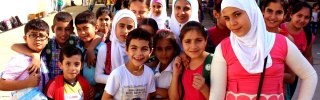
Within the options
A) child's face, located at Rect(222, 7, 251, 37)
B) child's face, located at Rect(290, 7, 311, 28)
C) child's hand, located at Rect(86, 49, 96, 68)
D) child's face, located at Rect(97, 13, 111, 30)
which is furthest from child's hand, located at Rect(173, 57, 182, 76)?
child's face, located at Rect(97, 13, 111, 30)

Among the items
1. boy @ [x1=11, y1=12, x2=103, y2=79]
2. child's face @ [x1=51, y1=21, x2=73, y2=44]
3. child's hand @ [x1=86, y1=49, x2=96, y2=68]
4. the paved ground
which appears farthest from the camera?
the paved ground

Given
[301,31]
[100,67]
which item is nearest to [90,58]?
[100,67]

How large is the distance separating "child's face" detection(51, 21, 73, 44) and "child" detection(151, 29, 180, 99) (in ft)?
2.63

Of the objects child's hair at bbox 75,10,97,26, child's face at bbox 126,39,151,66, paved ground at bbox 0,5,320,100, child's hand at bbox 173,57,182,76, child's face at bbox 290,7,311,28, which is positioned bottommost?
paved ground at bbox 0,5,320,100

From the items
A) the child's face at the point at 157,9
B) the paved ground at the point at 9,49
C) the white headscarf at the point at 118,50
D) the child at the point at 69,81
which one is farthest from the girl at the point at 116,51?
the paved ground at the point at 9,49

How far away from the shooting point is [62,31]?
9.65 ft

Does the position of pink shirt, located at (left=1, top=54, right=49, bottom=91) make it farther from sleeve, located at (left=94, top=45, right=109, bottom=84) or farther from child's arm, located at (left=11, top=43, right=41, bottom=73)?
sleeve, located at (left=94, top=45, right=109, bottom=84)

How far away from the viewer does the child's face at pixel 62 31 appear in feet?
9.57

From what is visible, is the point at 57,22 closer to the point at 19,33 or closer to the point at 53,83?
the point at 53,83

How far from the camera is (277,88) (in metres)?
2.03

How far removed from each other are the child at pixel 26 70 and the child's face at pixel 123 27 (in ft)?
1.93

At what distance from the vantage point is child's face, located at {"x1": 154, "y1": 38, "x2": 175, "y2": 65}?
2641 mm

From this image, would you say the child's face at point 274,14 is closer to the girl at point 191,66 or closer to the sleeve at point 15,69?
the girl at point 191,66

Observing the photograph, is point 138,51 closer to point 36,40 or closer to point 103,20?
point 36,40
